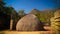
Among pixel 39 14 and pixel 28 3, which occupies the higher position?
pixel 28 3

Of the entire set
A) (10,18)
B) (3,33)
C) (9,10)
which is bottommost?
(3,33)

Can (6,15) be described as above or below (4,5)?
below

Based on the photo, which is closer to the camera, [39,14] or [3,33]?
[3,33]

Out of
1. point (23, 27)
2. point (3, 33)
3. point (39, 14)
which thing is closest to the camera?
point (3, 33)

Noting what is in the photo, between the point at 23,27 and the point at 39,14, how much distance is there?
0.69 m

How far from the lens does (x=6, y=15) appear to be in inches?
164

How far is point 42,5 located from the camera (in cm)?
427

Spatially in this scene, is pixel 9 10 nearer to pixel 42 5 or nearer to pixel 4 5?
pixel 4 5

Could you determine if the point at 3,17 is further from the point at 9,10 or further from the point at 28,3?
the point at 28,3

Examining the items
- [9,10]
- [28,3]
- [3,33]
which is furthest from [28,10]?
[3,33]

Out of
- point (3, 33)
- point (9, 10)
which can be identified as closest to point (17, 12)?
point (9, 10)

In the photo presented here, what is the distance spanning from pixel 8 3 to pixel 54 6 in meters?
1.48

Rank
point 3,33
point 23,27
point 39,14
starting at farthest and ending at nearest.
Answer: point 39,14, point 23,27, point 3,33

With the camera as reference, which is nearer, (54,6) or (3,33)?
(3,33)
